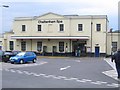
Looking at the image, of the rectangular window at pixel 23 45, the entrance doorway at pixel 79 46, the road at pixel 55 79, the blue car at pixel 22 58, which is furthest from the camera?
the rectangular window at pixel 23 45

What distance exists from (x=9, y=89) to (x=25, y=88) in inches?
25.5

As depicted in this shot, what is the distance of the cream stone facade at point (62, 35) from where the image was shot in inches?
2534

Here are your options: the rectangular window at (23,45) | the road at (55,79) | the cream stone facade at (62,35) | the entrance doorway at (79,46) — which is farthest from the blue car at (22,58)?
the rectangular window at (23,45)

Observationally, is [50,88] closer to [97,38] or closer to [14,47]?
[97,38]

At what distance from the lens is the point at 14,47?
69625 mm

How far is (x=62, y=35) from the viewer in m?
66.3

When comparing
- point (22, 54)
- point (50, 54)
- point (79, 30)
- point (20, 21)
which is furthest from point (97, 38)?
point (22, 54)

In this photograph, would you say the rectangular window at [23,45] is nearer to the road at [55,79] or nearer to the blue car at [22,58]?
the blue car at [22,58]

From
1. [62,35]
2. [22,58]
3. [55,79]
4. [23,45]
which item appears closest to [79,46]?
[62,35]

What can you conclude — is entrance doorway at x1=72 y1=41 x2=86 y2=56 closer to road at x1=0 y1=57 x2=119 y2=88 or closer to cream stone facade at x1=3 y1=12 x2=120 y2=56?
cream stone facade at x1=3 y1=12 x2=120 y2=56

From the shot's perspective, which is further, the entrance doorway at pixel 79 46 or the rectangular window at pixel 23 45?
the rectangular window at pixel 23 45

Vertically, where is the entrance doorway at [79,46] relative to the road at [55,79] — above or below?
above

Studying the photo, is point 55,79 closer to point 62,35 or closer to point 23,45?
point 62,35

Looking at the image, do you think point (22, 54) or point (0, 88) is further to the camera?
point (22, 54)
